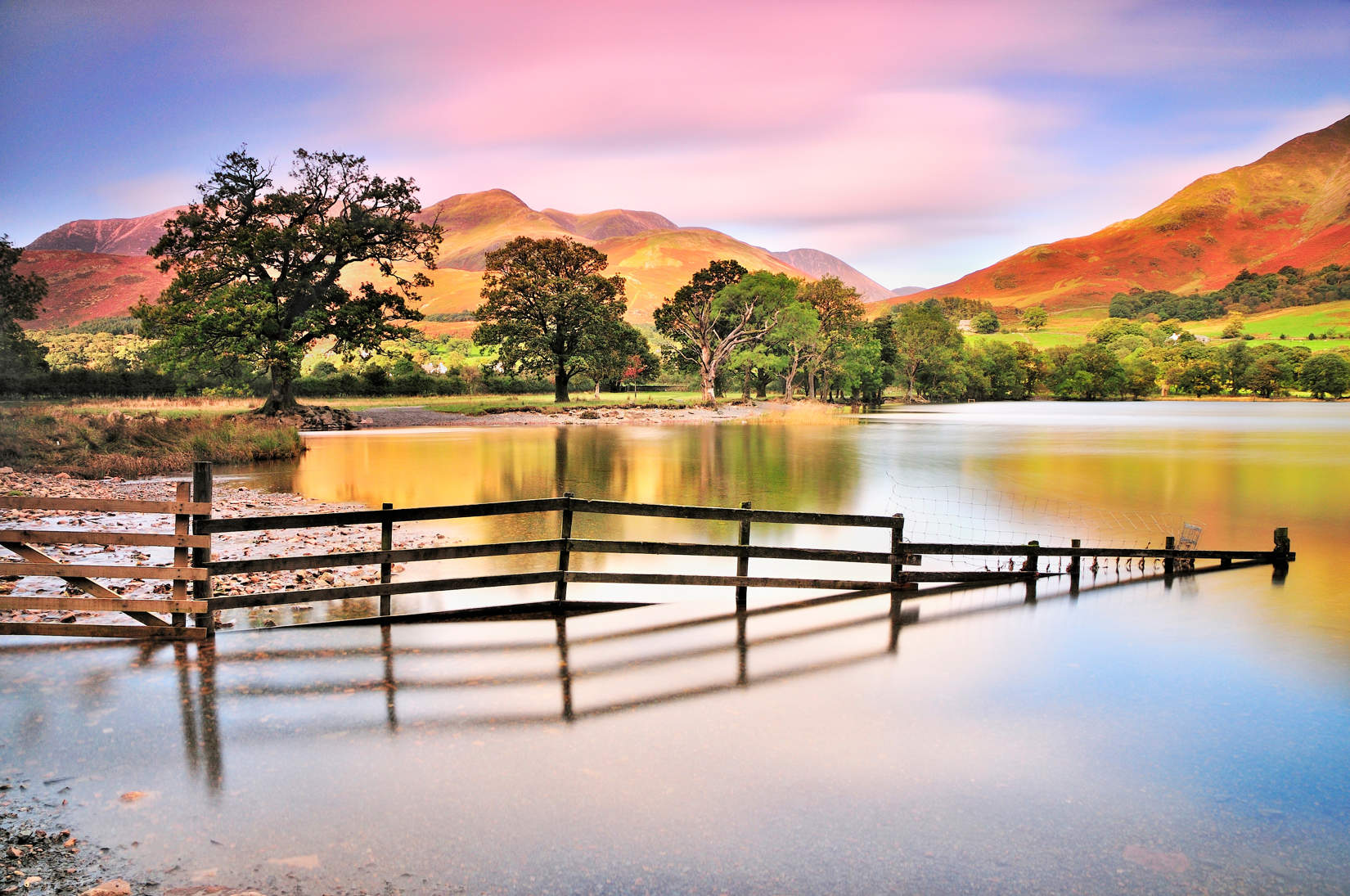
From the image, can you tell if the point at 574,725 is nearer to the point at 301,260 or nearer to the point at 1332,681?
the point at 1332,681

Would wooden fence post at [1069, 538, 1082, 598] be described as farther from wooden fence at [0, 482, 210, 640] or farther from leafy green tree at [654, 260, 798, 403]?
leafy green tree at [654, 260, 798, 403]

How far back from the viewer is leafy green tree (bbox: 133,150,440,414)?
49.3 meters

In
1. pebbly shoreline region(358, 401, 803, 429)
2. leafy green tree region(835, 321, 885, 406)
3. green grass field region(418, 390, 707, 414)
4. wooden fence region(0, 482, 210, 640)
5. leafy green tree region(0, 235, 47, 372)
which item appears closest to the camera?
wooden fence region(0, 482, 210, 640)

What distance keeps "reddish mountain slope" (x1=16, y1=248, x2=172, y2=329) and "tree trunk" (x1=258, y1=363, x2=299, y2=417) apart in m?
88.2

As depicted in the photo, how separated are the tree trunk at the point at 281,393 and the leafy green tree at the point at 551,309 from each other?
20.2 meters

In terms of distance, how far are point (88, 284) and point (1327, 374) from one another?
218m

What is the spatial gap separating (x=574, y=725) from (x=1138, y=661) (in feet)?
25.3

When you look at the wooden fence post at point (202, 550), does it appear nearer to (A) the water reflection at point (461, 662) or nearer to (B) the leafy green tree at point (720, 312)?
(A) the water reflection at point (461, 662)

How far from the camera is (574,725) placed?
729cm

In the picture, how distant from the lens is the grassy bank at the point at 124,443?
25.9 meters

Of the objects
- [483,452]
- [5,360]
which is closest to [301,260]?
[5,360]

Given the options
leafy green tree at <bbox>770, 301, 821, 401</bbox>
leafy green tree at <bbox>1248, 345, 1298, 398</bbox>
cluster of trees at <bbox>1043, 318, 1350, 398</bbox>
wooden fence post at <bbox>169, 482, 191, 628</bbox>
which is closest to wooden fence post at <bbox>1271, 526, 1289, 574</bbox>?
wooden fence post at <bbox>169, 482, 191, 628</bbox>

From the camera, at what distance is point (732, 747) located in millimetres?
7004

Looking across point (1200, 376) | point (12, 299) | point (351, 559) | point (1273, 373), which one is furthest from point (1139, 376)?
point (351, 559)
